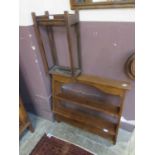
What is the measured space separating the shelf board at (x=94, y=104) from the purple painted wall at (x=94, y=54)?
0.14 m

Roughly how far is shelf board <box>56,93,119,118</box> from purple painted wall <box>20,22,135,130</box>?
14cm

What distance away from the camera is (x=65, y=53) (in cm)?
133

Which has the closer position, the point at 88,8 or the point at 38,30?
the point at 88,8

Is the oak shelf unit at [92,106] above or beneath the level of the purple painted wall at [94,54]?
beneath

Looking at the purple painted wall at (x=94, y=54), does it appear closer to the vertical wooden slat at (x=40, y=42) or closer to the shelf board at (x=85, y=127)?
the vertical wooden slat at (x=40, y=42)

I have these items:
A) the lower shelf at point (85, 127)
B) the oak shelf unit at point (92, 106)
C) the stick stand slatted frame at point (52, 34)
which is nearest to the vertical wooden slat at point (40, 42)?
the stick stand slatted frame at point (52, 34)

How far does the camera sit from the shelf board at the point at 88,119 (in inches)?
54.2

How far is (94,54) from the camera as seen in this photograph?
4.00 ft

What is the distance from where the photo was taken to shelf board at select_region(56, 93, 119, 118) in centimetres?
128

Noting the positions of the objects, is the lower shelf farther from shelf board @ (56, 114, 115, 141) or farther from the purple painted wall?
the purple painted wall

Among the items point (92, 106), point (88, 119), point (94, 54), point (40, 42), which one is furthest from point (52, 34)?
point (88, 119)
